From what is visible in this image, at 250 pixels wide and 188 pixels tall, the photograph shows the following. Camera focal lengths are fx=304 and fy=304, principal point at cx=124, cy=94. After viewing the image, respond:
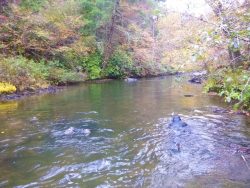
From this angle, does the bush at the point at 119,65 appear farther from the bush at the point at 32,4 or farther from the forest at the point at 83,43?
the bush at the point at 32,4

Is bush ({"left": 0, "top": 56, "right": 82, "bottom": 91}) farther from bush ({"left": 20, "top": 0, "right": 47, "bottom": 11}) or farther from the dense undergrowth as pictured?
bush ({"left": 20, "top": 0, "right": 47, "bottom": 11})

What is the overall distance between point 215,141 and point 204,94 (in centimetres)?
828

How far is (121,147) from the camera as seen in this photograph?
23.0 ft

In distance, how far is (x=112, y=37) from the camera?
27766 mm

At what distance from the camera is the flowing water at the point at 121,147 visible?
5.30 m

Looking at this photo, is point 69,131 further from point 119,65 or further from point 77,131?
point 119,65

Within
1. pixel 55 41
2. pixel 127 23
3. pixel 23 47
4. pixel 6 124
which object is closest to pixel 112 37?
pixel 127 23

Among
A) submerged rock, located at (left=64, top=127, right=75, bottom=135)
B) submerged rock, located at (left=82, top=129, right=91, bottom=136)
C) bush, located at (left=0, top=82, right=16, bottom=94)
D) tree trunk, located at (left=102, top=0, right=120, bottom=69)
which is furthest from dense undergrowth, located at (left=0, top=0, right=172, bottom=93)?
submerged rock, located at (left=82, top=129, right=91, bottom=136)

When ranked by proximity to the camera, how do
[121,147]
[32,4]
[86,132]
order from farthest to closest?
[32,4]
[86,132]
[121,147]

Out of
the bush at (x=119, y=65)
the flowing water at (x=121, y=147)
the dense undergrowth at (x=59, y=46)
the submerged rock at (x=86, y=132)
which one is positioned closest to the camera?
the flowing water at (x=121, y=147)

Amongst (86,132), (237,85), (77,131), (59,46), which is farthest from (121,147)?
(59,46)

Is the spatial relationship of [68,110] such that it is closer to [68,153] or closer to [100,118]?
[100,118]

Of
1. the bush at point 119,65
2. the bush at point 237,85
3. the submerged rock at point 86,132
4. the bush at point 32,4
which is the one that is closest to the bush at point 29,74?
the bush at point 32,4

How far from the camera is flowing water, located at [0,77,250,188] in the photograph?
17.4 feet
